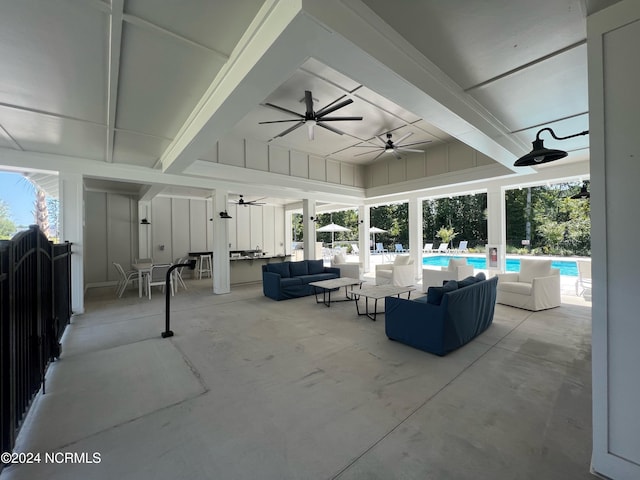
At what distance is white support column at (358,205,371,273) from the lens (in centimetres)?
1016

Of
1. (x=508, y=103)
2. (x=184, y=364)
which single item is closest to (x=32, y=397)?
(x=184, y=364)

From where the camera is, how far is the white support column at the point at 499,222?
23.6 ft

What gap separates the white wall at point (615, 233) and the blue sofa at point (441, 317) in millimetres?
1555

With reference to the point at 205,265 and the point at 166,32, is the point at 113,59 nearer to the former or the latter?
the point at 166,32

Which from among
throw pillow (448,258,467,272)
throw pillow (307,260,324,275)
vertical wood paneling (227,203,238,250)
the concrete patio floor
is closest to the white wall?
the concrete patio floor

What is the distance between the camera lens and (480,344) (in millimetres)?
3529

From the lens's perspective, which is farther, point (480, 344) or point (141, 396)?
point (480, 344)

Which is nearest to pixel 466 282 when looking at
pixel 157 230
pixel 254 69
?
pixel 254 69

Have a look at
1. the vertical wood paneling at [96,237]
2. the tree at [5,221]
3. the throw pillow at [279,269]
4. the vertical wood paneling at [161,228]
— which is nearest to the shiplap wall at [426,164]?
the throw pillow at [279,269]

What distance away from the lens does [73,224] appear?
5.19 meters

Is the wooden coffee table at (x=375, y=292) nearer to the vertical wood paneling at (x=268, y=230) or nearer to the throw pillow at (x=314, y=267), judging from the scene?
the throw pillow at (x=314, y=267)

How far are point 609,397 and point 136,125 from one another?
221 inches

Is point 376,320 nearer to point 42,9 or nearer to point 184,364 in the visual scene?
point 184,364

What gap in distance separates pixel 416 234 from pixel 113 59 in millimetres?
8305
